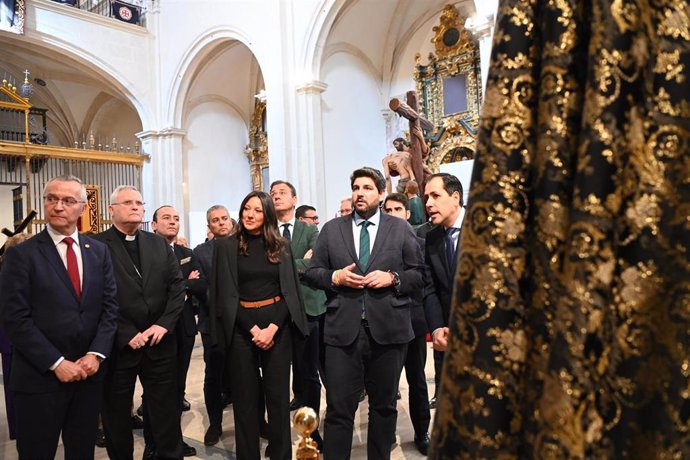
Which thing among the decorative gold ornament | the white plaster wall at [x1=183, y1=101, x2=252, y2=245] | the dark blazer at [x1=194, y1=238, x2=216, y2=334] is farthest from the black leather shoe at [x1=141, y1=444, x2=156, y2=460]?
the white plaster wall at [x1=183, y1=101, x2=252, y2=245]

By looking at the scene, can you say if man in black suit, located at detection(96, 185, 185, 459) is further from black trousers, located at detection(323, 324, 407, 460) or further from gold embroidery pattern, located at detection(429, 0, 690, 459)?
gold embroidery pattern, located at detection(429, 0, 690, 459)

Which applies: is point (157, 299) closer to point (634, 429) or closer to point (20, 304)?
point (20, 304)

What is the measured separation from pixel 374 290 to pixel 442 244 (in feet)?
1.58

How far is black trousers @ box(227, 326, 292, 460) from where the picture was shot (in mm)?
3268

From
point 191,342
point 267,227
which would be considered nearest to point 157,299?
point 267,227

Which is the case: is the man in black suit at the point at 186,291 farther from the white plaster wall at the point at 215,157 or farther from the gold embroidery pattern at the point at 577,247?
the white plaster wall at the point at 215,157

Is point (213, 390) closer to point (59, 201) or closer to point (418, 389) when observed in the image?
point (418, 389)

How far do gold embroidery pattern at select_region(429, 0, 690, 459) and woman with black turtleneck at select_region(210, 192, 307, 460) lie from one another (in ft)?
8.98

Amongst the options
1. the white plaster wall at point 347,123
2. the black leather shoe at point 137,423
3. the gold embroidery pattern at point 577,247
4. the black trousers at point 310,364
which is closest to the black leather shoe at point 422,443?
the black trousers at point 310,364

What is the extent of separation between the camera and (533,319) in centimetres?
67

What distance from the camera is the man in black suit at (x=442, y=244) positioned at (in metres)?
3.07

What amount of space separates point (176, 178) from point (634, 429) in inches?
585

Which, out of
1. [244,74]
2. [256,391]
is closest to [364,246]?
[256,391]

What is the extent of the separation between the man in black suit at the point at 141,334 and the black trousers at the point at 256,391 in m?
0.43
